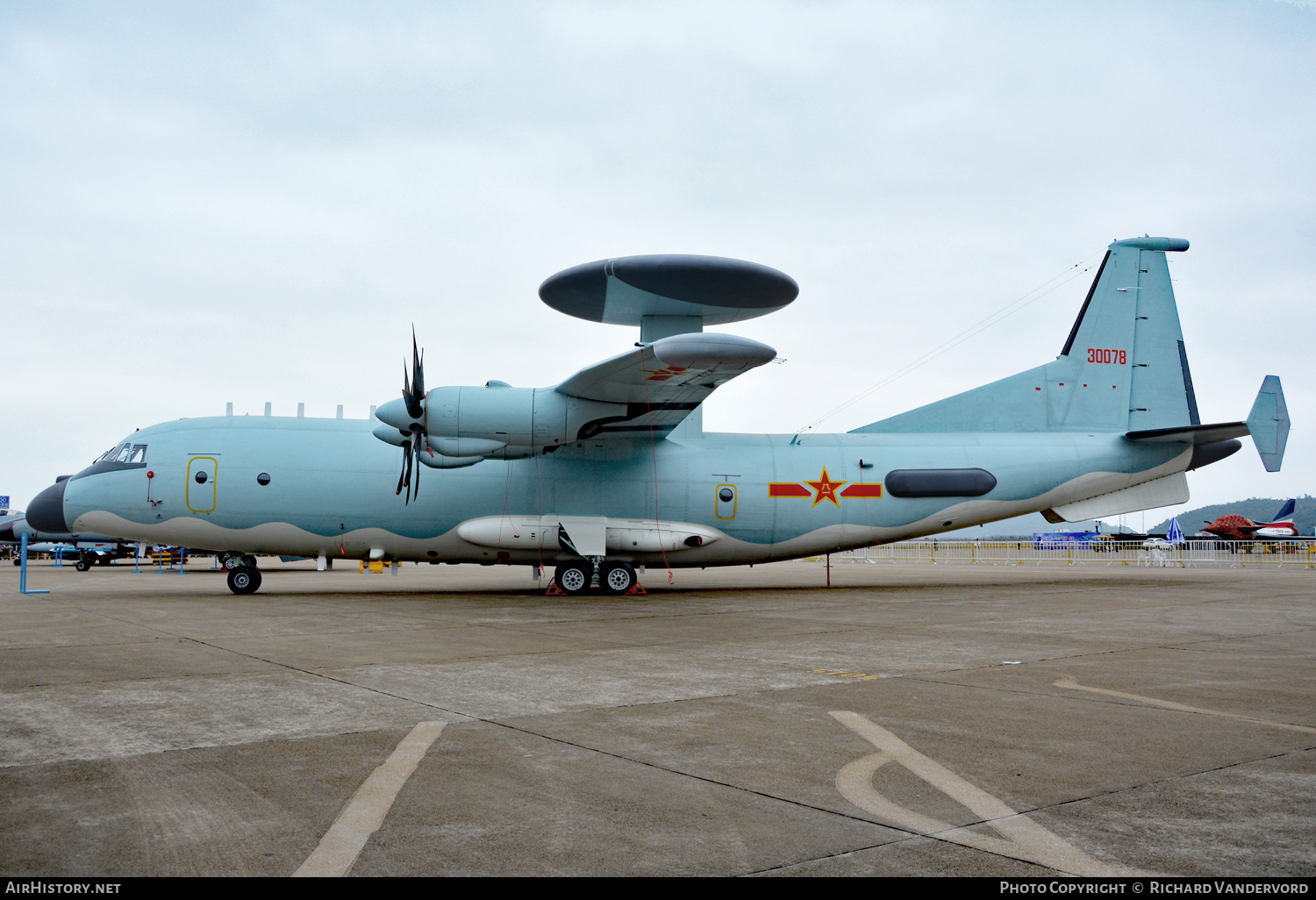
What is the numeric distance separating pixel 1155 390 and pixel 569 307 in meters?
14.8

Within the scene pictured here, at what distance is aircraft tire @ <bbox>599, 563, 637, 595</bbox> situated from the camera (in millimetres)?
18422

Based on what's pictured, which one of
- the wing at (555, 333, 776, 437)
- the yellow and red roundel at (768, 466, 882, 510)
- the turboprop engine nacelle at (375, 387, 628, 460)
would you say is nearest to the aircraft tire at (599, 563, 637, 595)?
the wing at (555, 333, 776, 437)

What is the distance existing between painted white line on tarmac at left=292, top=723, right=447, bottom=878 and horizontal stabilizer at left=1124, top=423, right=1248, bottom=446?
19323 millimetres

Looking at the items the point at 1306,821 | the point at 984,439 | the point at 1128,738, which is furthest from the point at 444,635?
the point at 984,439

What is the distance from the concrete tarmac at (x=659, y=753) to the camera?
11.3ft

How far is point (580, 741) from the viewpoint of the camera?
210 inches

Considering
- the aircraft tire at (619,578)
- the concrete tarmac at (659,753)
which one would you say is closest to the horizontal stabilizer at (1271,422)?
the concrete tarmac at (659,753)

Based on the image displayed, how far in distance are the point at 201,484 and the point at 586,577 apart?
837 centimetres

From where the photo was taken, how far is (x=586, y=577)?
18406mm

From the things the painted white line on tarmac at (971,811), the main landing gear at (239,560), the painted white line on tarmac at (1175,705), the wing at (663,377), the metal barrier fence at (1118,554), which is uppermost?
the wing at (663,377)

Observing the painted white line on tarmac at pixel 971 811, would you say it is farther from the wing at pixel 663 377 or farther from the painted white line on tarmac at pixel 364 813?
the wing at pixel 663 377

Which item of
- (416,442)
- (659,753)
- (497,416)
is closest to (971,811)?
(659,753)

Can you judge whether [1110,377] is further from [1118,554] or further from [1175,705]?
[1118,554]

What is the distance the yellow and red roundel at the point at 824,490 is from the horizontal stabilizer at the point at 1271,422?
27.8 ft
